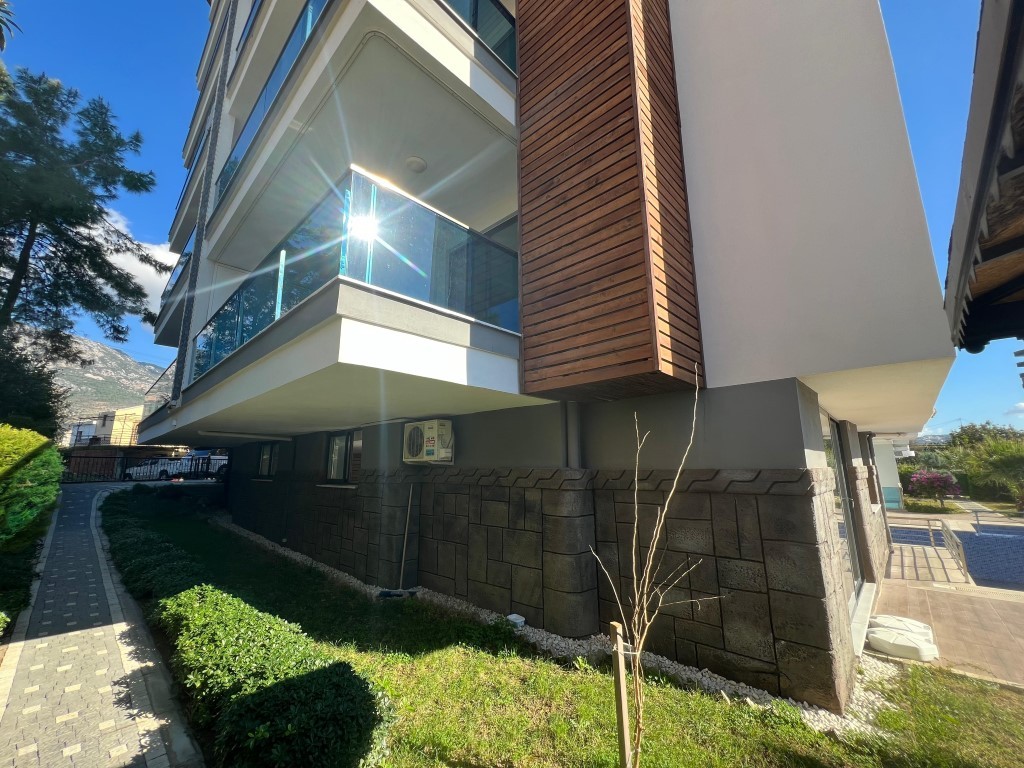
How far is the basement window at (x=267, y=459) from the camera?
432 inches

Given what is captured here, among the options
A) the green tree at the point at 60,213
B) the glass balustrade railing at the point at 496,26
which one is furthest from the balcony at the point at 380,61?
the green tree at the point at 60,213

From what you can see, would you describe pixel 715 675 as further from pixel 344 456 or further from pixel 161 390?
pixel 161 390

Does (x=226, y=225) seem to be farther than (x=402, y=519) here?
Yes

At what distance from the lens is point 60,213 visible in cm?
1363

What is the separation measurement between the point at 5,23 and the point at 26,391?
431 inches

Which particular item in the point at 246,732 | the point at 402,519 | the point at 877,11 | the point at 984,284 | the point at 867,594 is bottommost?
the point at 867,594

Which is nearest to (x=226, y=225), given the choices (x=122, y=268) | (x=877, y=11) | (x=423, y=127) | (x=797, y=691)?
(x=423, y=127)

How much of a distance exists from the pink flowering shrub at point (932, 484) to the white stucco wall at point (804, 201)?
2273 centimetres

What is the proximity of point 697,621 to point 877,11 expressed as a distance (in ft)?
19.3

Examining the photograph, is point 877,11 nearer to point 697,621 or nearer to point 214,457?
point 697,621

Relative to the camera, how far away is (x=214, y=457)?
97.9 ft

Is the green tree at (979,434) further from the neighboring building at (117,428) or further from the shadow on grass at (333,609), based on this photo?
the neighboring building at (117,428)

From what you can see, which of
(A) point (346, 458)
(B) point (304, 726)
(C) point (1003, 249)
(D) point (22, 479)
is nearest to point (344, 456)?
(A) point (346, 458)

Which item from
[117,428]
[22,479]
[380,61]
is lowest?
[22,479]
